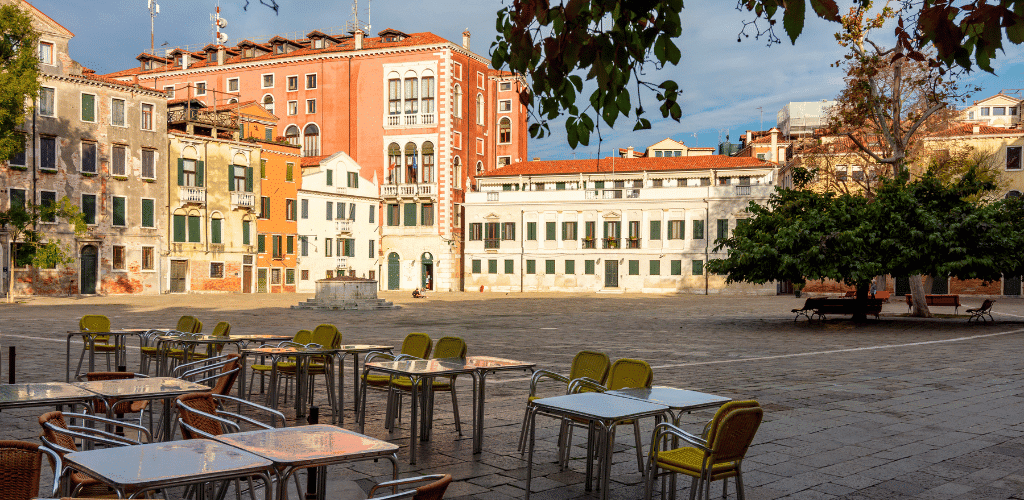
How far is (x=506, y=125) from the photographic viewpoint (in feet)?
216

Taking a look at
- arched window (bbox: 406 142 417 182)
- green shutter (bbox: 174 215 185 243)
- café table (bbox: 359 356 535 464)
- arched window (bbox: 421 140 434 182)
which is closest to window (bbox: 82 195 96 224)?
green shutter (bbox: 174 215 185 243)

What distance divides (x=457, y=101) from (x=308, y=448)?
54729 mm

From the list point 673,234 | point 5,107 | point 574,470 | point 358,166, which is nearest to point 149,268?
point 5,107

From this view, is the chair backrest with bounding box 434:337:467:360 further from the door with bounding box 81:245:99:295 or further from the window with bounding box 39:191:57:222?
the door with bounding box 81:245:99:295

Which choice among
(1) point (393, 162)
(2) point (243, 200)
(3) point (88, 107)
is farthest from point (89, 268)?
(1) point (393, 162)

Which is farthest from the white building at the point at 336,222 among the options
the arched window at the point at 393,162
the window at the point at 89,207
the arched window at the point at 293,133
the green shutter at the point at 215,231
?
the window at the point at 89,207

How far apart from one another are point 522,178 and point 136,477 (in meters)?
55.6

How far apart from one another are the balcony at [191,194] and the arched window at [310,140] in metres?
15.9

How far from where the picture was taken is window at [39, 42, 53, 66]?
38.6 m

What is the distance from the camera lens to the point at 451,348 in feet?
27.0

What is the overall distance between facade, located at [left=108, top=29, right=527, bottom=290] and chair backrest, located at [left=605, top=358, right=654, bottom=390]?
4986 cm

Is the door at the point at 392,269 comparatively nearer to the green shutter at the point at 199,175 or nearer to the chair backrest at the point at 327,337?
the green shutter at the point at 199,175

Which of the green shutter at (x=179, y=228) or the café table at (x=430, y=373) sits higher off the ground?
the green shutter at (x=179, y=228)

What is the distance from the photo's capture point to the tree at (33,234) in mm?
32812
